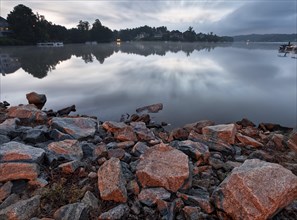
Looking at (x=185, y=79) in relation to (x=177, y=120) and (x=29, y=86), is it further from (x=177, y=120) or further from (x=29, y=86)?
(x=29, y=86)

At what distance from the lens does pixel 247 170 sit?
4031mm

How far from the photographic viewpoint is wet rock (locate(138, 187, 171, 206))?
3.98 m

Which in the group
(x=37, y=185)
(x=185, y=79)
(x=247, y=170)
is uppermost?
(x=247, y=170)

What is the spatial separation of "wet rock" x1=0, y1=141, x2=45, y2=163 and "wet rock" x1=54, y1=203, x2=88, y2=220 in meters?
1.48

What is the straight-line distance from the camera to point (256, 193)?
11.8ft

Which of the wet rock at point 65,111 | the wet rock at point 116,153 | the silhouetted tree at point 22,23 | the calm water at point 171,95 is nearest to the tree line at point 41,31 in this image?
the silhouetted tree at point 22,23

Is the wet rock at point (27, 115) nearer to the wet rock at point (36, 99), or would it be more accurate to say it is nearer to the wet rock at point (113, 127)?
the wet rock at point (113, 127)

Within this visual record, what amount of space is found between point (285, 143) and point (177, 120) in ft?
14.8

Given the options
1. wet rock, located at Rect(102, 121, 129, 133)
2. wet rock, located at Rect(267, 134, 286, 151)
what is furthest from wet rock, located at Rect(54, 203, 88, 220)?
wet rock, located at Rect(267, 134, 286, 151)

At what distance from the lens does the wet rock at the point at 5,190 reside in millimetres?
3944

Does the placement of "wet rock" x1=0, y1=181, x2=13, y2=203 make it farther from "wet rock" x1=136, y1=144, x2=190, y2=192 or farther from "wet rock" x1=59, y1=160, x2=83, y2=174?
"wet rock" x1=136, y1=144, x2=190, y2=192

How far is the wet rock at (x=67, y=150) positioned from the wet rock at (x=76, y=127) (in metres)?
0.94

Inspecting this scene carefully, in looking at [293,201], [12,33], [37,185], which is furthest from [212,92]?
[12,33]

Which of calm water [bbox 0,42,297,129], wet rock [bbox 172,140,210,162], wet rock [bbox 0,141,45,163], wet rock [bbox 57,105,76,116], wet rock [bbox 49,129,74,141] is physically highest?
wet rock [bbox 0,141,45,163]
